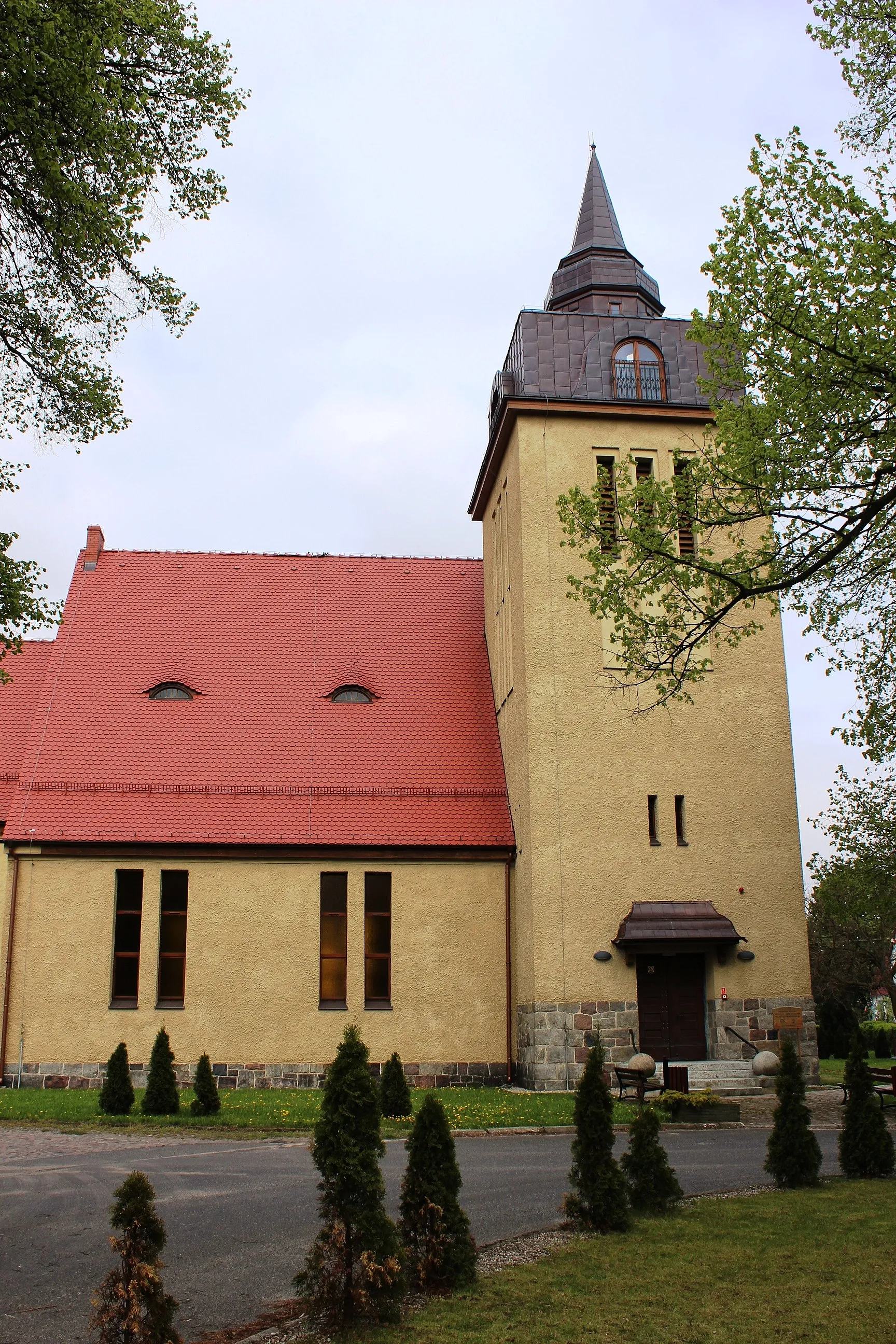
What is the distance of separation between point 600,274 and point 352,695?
34.1ft

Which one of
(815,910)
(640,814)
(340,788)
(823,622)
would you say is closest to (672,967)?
(640,814)

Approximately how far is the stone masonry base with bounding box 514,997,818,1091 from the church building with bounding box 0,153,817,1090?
2.1 inches

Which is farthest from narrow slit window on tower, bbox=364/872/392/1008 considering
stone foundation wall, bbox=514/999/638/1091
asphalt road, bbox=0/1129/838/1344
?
asphalt road, bbox=0/1129/838/1344

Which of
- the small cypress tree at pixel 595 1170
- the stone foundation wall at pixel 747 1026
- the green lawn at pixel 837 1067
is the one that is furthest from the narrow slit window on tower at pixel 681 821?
the small cypress tree at pixel 595 1170

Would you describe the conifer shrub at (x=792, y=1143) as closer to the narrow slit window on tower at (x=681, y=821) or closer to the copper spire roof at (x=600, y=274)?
the narrow slit window on tower at (x=681, y=821)

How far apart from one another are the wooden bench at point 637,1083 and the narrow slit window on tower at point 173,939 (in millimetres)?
8197

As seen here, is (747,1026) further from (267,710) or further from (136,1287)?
(136,1287)

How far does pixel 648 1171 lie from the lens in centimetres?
920

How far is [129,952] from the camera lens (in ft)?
67.4

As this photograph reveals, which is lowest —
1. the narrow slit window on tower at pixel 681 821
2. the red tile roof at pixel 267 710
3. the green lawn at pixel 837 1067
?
the green lawn at pixel 837 1067

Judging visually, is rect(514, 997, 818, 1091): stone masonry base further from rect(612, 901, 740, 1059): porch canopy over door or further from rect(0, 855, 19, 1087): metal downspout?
rect(0, 855, 19, 1087): metal downspout

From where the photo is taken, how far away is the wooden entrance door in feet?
64.2

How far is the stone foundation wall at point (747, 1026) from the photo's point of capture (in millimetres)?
19422

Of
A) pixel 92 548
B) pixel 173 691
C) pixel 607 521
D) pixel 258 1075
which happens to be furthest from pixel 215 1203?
pixel 92 548
